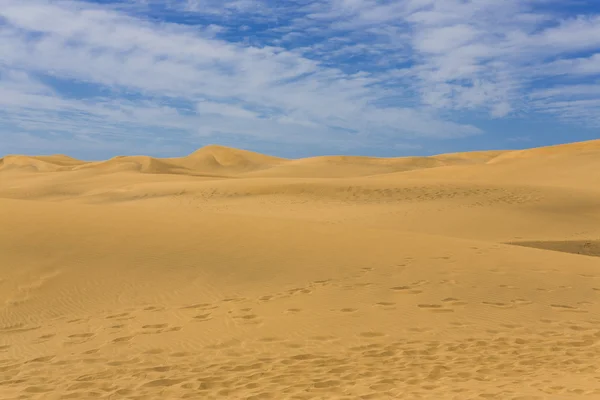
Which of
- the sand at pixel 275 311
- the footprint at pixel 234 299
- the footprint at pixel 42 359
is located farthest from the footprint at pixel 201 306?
the footprint at pixel 42 359

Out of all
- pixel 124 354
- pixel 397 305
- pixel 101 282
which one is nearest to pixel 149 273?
pixel 101 282

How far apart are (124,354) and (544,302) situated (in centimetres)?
560

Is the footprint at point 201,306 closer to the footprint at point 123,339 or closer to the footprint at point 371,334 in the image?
the footprint at point 123,339

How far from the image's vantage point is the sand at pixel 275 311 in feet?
17.2

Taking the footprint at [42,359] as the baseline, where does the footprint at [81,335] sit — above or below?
above

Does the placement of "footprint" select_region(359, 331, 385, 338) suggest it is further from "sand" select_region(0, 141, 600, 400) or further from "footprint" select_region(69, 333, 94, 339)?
"footprint" select_region(69, 333, 94, 339)

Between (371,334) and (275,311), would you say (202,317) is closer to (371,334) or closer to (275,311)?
(275,311)

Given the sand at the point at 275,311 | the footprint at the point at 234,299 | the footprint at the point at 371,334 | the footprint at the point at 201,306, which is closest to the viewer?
the sand at the point at 275,311

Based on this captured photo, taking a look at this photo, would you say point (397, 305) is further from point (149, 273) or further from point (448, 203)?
point (448, 203)

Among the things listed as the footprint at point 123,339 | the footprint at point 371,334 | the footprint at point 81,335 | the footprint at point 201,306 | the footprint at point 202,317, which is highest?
the footprint at point 201,306

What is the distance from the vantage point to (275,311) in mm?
7363

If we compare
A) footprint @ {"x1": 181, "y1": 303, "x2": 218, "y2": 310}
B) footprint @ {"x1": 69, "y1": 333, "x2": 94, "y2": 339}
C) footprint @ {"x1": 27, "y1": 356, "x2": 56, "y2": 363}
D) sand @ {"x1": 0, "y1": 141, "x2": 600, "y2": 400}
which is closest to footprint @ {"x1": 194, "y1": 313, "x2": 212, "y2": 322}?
sand @ {"x1": 0, "y1": 141, "x2": 600, "y2": 400}

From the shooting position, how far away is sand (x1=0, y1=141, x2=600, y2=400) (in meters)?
5.24

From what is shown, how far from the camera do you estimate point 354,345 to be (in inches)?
246
